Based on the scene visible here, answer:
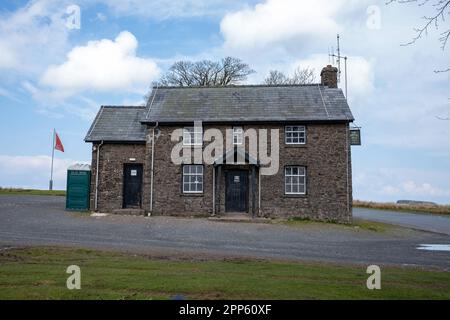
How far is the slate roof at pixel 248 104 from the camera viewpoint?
25453 mm

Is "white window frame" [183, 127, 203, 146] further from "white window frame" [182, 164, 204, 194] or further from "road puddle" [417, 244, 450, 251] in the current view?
"road puddle" [417, 244, 450, 251]

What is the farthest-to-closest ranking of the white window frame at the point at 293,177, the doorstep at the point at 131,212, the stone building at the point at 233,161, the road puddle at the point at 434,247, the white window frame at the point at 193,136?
the white window frame at the point at 193,136 < the doorstep at the point at 131,212 < the white window frame at the point at 293,177 < the stone building at the point at 233,161 < the road puddle at the point at 434,247

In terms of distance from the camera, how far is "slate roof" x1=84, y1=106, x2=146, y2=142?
2634 centimetres

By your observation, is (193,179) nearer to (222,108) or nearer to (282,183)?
(222,108)

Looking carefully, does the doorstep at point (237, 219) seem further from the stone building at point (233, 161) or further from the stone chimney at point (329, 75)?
the stone chimney at point (329, 75)

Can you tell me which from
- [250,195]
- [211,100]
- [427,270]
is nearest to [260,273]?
[427,270]

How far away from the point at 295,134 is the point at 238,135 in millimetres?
3298

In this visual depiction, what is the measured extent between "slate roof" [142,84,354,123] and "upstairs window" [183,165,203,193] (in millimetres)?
2869

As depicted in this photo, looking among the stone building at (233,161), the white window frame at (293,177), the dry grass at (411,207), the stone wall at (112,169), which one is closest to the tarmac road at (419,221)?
the stone building at (233,161)

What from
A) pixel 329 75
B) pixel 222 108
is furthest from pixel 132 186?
pixel 329 75

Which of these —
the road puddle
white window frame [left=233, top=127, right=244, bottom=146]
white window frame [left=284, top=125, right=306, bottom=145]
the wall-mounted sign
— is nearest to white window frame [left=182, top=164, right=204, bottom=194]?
white window frame [left=233, top=127, right=244, bottom=146]

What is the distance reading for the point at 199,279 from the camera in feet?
27.1

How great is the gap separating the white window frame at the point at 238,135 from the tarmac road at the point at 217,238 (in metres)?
5.15
